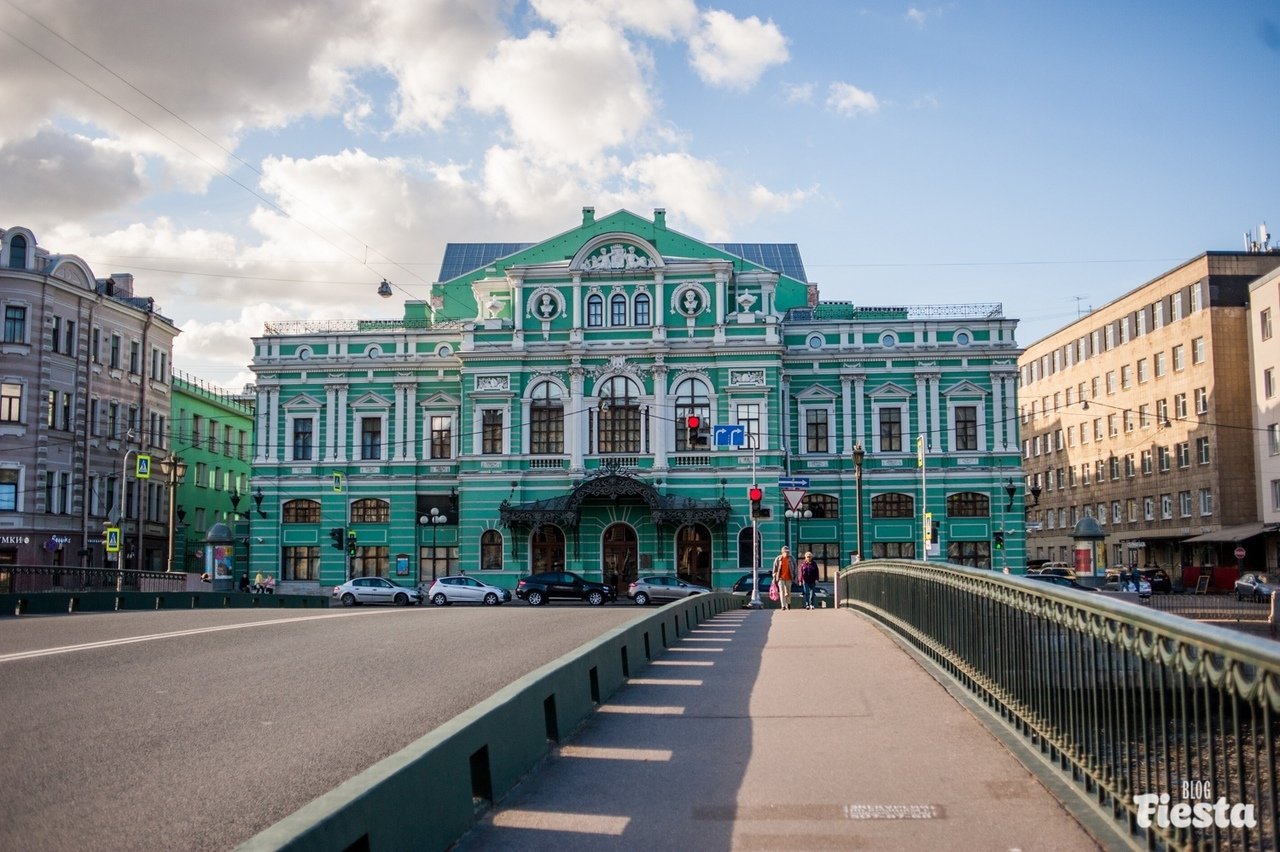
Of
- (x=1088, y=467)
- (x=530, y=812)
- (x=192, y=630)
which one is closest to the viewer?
(x=530, y=812)

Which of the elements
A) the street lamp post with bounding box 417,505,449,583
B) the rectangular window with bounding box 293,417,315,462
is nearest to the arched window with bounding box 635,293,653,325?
the street lamp post with bounding box 417,505,449,583

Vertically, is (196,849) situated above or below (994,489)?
below

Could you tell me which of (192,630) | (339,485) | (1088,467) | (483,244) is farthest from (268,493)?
(1088,467)

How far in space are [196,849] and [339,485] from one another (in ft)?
180

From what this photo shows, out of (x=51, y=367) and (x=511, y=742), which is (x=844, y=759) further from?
(x=51, y=367)

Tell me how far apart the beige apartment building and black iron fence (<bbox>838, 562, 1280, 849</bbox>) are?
57.9 meters

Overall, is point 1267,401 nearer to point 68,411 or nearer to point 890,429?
point 890,429

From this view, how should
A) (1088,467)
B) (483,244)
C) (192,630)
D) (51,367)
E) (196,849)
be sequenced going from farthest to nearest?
(1088,467)
(483,244)
(51,367)
(192,630)
(196,849)

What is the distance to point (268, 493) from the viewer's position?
201ft

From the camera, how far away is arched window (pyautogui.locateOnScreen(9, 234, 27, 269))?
55.2 meters

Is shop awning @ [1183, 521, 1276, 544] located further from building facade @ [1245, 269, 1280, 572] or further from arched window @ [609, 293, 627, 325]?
arched window @ [609, 293, 627, 325]

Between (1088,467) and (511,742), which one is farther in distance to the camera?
(1088,467)

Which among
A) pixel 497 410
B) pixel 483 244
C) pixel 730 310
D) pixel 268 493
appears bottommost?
pixel 268 493

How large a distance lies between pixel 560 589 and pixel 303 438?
730 inches
